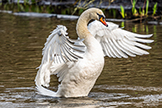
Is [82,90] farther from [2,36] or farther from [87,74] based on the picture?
[2,36]

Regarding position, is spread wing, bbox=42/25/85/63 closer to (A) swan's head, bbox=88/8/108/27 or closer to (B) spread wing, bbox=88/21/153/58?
(A) swan's head, bbox=88/8/108/27

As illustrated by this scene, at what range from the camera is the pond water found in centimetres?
619

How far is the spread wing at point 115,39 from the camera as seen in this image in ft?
22.9

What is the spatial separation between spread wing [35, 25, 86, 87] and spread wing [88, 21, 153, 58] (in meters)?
1.08

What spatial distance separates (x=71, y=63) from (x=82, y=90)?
0.53 metres

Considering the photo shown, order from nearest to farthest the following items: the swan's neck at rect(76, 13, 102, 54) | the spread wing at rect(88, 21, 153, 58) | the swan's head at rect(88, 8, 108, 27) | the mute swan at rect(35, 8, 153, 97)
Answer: the mute swan at rect(35, 8, 153, 97), the swan's neck at rect(76, 13, 102, 54), the swan's head at rect(88, 8, 108, 27), the spread wing at rect(88, 21, 153, 58)

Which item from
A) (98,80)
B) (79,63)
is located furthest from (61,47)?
(98,80)

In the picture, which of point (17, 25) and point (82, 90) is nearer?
point (82, 90)

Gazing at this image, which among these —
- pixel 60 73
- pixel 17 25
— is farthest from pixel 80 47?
pixel 17 25

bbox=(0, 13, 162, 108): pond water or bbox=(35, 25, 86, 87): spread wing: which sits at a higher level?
bbox=(35, 25, 86, 87): spread wing

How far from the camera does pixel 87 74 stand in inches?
243

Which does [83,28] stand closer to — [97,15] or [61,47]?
[97,15]

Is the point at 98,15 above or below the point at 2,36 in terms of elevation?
above

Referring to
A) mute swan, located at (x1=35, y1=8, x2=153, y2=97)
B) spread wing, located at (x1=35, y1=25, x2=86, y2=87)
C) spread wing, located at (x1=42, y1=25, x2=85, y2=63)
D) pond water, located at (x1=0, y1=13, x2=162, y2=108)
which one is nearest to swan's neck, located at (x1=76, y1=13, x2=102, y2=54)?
mute swan, located at (x1=35, y1=8, x2=153, y2=97)
